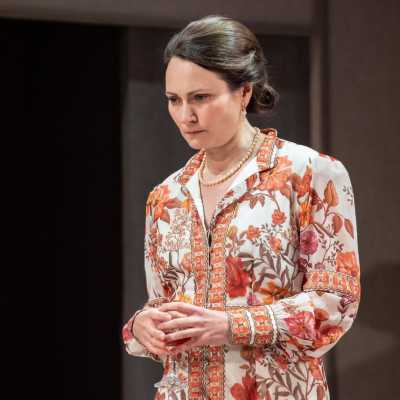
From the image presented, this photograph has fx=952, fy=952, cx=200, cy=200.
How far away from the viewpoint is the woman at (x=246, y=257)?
5.91ft

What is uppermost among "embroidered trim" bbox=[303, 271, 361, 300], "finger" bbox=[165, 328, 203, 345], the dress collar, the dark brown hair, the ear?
the dark brown hair

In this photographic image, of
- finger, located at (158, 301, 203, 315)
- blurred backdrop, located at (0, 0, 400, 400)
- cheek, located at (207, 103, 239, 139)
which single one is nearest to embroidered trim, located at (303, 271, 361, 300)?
finger, located at (158, 301, 203, 315)

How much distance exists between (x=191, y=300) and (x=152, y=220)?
25 centimetres

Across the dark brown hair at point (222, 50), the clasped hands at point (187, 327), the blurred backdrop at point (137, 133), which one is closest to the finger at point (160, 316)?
the clasped hands at point (187, 327)

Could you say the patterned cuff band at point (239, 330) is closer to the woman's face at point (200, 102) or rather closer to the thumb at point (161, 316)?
the thumb at point (161, 316)

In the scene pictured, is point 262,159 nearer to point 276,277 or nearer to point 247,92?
point 247,92

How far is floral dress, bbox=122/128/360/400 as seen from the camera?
1.81 meters

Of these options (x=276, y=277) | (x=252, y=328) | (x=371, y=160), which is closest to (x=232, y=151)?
(x=276, y=277)

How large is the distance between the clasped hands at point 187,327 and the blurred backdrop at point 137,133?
5.03 ft

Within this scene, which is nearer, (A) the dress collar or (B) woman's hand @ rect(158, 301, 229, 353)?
(B) woman's hand @ rect(158, 301, 229, 353)

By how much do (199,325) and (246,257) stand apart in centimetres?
17

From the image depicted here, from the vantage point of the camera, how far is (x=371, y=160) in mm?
3541

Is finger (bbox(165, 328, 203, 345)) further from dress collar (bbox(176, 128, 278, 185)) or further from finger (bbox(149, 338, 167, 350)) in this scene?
dress collar (bbox(176, 128, 278, 185))

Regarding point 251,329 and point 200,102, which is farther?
point 200,102
